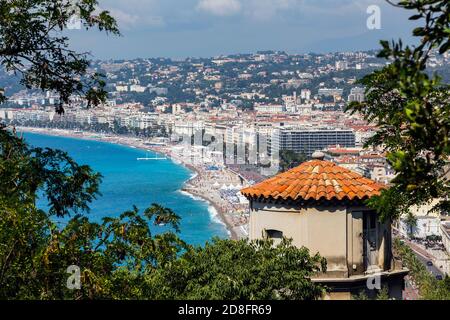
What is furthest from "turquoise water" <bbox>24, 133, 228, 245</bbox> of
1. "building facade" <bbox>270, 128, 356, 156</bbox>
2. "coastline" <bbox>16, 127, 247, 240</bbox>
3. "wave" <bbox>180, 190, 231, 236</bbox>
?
"building facade" <bbox>270, 128, 356, 156</bbox>

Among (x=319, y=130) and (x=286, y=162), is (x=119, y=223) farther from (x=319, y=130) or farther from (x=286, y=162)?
(x=319, y=130)

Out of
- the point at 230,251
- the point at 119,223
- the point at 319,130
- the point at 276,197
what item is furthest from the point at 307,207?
the point at 319,130

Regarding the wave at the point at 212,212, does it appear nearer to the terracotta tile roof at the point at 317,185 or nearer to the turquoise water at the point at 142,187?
the turquoise water at the point at 142,187

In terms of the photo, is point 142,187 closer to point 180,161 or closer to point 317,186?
point 180,161

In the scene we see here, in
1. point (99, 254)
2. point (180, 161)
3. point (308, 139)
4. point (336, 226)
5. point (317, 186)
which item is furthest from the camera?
point (180, 161)

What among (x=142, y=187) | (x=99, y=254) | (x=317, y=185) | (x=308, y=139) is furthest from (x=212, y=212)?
(x=99, y=254)

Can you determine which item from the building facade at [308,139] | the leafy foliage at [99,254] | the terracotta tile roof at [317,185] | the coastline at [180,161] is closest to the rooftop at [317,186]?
the terracotta tile roof at [317,185]

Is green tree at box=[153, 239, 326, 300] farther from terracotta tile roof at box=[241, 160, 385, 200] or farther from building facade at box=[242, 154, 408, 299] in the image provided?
terracotta tile roof at box=[241, 160, 385, 200]
